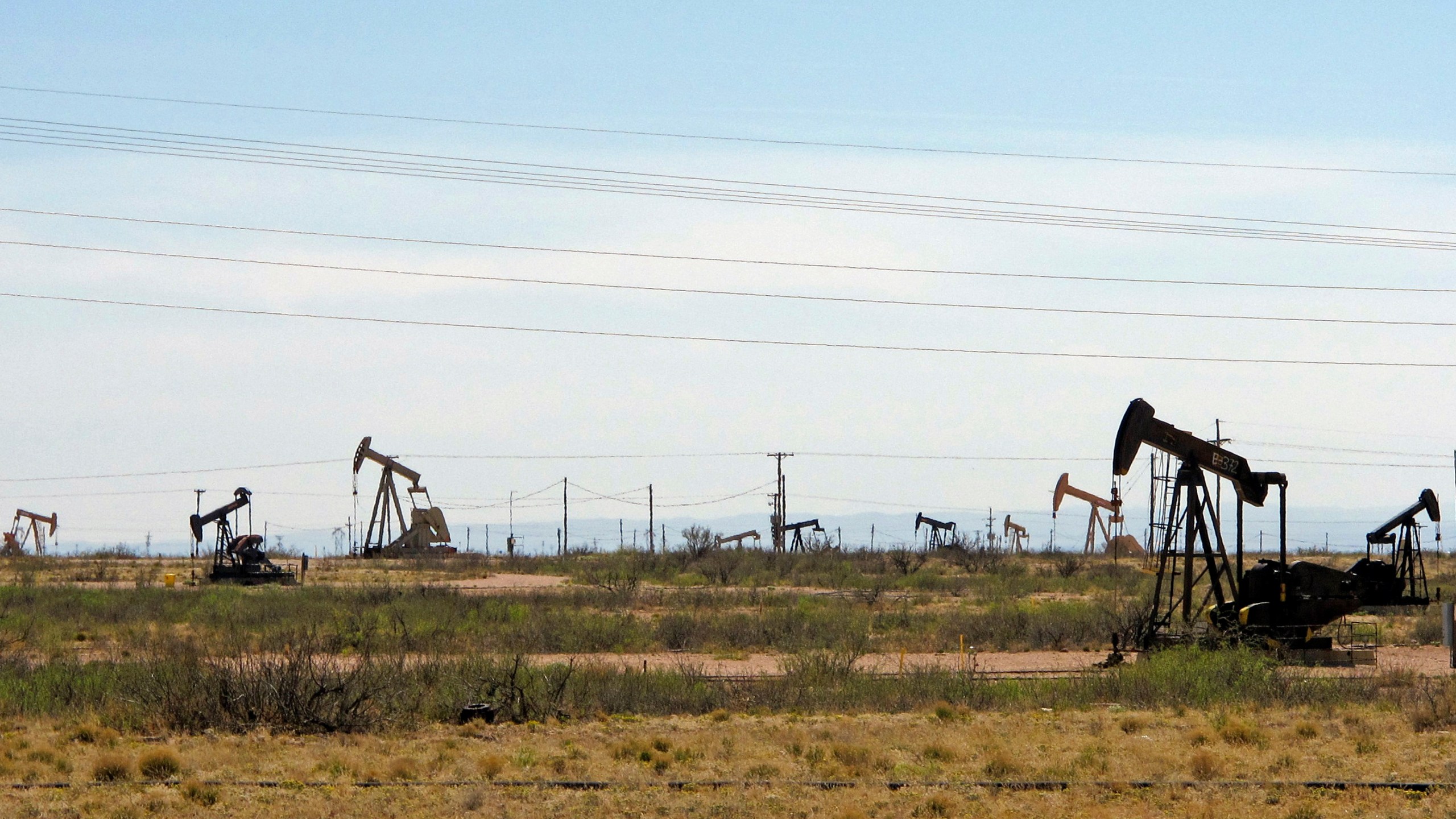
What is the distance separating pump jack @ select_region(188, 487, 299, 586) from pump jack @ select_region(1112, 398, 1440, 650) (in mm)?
27622

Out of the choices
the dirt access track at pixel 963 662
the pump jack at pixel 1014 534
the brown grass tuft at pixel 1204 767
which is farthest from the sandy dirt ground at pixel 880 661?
the pump jack at pixel 1014 534

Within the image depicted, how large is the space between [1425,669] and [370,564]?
41010 millimetres

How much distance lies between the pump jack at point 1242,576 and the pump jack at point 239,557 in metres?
27.6

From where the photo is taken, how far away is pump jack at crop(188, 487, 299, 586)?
132 feet

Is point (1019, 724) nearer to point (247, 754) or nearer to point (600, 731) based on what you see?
point (600, 731)

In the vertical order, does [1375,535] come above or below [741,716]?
above

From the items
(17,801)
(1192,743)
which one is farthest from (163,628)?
(1192,743)

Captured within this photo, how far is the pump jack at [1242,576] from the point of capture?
18188 mm

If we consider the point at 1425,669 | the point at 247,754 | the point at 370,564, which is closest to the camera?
the point at 247,754

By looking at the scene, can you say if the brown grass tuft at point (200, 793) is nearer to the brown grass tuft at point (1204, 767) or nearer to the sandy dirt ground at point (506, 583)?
the brown grass tuft at point (1204, 767)

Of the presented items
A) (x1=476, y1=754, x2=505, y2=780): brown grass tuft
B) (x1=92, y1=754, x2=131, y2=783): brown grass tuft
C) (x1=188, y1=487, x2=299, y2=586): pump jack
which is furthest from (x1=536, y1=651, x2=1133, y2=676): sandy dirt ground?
(x1=188, y1=487, x2=299, y2=586): pump jack

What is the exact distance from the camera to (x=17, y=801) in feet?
32.1

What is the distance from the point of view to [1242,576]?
18.9 m

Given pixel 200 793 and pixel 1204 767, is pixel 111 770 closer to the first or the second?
pixel 200 793
